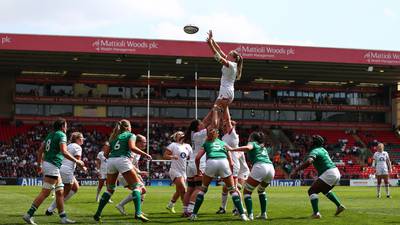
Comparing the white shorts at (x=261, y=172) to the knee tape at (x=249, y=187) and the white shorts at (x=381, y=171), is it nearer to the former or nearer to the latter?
the knee tape at (x=249, y=187)

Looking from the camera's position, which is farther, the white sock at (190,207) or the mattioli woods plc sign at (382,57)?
the mattioli woods plc sign at (382,57)

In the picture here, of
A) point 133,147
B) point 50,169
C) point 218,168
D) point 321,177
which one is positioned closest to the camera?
point 133,147

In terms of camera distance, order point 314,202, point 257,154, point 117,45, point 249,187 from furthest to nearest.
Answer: point 117,45 → point 314,202 → point 257,154 → point 249,187

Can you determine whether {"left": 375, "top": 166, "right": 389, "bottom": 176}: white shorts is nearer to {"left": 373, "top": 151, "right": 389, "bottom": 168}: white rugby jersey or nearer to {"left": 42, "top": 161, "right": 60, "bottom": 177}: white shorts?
{"left": 373, "top": 151, "right": 389, "bottom": 168}: white rugby jersey

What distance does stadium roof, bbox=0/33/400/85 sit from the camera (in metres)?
47.7

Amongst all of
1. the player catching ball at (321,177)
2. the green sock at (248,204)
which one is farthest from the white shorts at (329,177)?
the green sock at (248,204)

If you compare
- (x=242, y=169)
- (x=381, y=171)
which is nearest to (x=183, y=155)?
(x=242, y=169)

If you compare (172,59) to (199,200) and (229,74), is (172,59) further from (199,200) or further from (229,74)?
(199,200)

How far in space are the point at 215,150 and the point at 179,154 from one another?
256cm

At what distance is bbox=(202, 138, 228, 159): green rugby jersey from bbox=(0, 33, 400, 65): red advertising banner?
111ft

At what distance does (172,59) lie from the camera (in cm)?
5141

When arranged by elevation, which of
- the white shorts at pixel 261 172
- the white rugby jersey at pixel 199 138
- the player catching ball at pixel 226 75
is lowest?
the white shorts at pixel 261 172

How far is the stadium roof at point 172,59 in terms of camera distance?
47688mm

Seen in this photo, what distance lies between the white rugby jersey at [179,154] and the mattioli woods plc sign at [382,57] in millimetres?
37515
